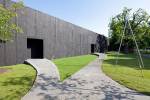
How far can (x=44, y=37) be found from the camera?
75.8ft

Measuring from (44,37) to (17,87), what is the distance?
568 inches

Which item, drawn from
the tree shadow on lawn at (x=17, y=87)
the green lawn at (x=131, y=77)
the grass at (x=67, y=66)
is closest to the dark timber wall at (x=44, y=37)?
the grass at (x=67, y=66)

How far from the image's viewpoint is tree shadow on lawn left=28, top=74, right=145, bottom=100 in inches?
311

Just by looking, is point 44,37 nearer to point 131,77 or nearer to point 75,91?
point 131,77

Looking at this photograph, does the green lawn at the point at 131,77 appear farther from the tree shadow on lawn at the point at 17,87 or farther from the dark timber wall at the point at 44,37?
the dark timber wall at the point at 44,37

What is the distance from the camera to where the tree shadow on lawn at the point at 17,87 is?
25.1 feet

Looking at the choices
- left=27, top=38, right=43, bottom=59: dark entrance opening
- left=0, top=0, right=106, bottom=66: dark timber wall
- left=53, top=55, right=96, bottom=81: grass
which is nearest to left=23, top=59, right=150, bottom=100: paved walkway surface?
left=53, top=55, right=96, bottom=81: grass

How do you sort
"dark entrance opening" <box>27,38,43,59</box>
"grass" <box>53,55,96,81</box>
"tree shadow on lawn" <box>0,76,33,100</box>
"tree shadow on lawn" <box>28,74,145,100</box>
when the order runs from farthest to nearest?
"dark entrance opening" <box>27,38,43,59</box> → "grass" <box>53,55,96,81</box> → "tree shadow on lawn" <box>28,74,145,100</box> → "tree shadow on lawn" <box>0,76,33,100</box>

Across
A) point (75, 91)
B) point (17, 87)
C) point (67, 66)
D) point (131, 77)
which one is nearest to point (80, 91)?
point (75, 91)

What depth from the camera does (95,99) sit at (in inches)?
300

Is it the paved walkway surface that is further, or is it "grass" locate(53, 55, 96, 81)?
"grass" locate(53, 55, 96, 81)

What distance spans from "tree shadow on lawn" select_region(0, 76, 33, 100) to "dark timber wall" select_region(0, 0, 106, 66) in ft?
21.3

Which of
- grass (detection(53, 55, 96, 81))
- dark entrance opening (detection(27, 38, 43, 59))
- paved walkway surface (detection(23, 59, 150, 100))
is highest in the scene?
dark entrance opening (detection(27, 38, 43, 59))

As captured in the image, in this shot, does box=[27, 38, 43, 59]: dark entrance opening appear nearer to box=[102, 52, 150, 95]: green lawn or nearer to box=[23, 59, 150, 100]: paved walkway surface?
box=[102, 52, 150, 95]: green lawn
